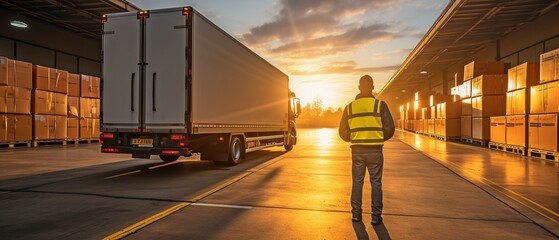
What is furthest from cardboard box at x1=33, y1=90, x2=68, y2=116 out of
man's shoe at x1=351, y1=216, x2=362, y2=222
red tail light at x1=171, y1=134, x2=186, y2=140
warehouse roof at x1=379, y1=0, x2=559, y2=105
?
warehouse roof at x1=379, y1=0, x2=559, y2=105

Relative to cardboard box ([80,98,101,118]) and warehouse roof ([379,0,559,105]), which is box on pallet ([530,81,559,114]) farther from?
cardboard box ([80,98,101,118])

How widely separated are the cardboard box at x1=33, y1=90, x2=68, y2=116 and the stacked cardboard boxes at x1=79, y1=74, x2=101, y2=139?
126 cm

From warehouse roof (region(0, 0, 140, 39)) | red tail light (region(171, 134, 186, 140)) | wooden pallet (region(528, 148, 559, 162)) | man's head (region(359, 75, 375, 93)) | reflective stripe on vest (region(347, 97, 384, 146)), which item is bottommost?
wooden pallet (region(528, 148, 559, 162))

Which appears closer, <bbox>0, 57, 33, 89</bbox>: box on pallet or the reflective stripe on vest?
the reflective stripe on vest

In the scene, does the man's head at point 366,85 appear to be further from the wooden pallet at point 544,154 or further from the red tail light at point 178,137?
the wooden pallet at point 544,154

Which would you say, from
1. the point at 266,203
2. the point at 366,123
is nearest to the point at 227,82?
the point at 266,203

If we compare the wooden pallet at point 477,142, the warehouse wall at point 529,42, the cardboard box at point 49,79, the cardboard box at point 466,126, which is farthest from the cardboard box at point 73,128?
the warehouse wall at point 529,42

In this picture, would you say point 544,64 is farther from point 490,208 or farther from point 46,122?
point 46,122

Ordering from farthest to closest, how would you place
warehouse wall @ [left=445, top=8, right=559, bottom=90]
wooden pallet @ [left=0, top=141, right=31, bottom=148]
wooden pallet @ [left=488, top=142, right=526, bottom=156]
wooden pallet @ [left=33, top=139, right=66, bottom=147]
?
wooden pallet @ [left=33, top=139, right=66, bottom=147] < warehouse wall @ [left=445, top=8, right=559, bottom=90] < wooden pallet @ [left=0, top=141, right=31, bottom=148] < wooden pallet @ [left=488, top=142, right=526, bottom=156]

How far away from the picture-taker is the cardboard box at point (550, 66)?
11466 millimetres

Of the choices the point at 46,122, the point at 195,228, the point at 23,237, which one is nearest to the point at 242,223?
the point at 195,228

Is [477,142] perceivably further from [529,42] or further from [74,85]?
[74,85]

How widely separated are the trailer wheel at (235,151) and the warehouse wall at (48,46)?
1398 cm

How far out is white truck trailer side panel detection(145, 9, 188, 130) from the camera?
26.4ft
